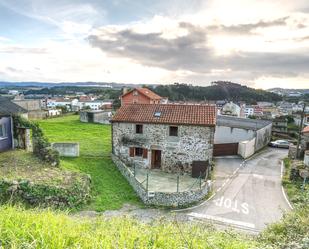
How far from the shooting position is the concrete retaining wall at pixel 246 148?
90.2 feet

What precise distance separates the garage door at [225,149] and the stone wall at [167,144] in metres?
7.92

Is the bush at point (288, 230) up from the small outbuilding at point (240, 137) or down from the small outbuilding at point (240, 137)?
up

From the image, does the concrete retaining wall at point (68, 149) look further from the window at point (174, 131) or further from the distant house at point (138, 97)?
the distant house at point (138, 97)

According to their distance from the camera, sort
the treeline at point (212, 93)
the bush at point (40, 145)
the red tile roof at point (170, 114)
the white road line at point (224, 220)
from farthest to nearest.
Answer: the treeline at point (212, 93)
the red tile roof at point (170, 114)
the bush at point (40, 145)
the white road line at point (224, 220)

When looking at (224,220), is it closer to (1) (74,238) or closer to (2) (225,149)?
(1) (74,238)

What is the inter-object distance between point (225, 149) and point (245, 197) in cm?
1137

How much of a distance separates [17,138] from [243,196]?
17.8m

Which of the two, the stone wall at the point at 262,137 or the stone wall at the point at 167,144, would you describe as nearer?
the stone wall at the point at 167,144

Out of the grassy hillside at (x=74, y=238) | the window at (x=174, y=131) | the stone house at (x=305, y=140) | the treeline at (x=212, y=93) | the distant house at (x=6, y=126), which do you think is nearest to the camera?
the grassy hillside at (x=74, y=238)

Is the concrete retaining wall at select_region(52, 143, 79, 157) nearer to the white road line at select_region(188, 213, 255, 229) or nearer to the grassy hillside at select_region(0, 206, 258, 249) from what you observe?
the white road line at select_region(188, 213, 255, 229)

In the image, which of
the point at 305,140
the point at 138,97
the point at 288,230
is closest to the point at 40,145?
the point at 288,230

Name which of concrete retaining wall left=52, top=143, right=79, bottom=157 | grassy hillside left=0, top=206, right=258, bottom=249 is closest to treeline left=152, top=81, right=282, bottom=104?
concrete retaining wall left=52, top=143, right=79, bottom=157

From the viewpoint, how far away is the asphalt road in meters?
14.1

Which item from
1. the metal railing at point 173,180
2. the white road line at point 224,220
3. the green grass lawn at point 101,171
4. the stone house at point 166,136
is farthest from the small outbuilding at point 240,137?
the white road line at point 224,220
